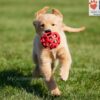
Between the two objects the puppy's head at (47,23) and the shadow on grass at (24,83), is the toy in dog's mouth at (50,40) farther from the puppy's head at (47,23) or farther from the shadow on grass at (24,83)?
the shadow on grass at (24,83)

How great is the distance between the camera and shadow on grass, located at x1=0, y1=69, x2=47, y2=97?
23.7 feet

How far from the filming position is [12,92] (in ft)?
23.1

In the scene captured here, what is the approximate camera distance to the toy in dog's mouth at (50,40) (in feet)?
21.5

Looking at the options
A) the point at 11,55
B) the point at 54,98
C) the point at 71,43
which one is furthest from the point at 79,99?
the point at 71,43

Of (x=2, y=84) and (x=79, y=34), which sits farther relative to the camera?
(x=79, y=34)

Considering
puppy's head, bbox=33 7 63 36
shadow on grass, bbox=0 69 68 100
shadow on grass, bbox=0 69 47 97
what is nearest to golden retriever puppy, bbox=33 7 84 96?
puppy's head, bbox=33 7 63 36

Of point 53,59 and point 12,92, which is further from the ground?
point 53,59

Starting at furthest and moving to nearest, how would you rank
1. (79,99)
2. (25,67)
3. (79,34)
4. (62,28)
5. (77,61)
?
1. (79,34)
2. (77,61)
3. (25,67)
4. (62,28)
5. (79,99)

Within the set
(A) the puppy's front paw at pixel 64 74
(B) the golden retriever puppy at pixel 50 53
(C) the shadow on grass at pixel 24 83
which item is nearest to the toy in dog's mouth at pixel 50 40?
(B) the golden retriever puppy at pixel 50 53

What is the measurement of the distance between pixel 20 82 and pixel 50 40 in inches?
51.7

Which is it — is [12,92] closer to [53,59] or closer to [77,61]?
[53,59]

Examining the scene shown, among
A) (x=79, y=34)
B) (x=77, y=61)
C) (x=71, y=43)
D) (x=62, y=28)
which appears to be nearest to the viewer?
(x=62, y=28)

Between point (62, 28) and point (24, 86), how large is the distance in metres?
1.04

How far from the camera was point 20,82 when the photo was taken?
768 centimetres
